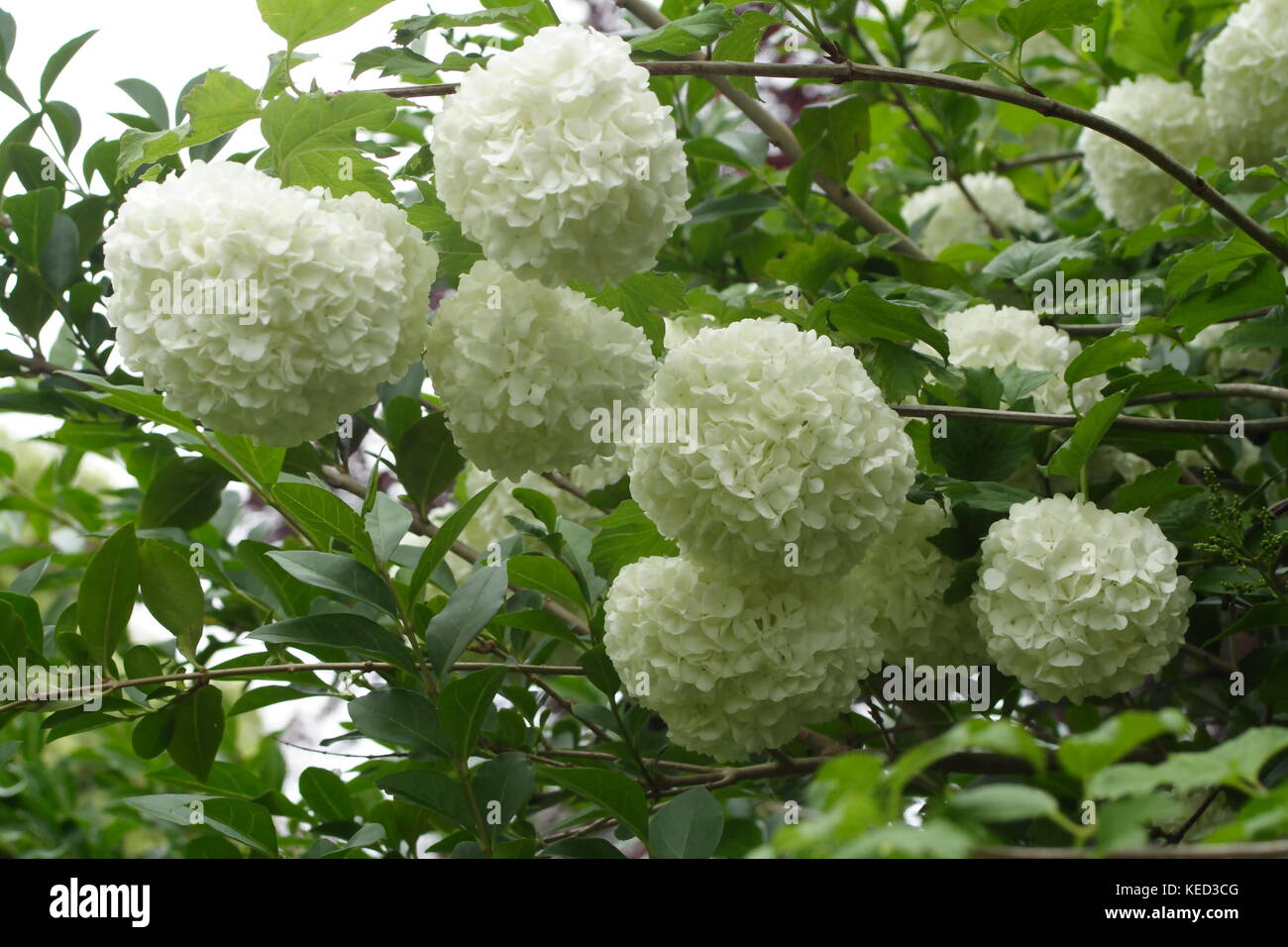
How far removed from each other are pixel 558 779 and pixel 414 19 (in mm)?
573

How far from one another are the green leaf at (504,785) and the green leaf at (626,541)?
19cm

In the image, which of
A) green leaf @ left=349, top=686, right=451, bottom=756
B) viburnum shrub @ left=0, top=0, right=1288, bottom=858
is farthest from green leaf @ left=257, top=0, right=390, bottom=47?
green leaf @ left=349, top=686, right=451, bottom=756

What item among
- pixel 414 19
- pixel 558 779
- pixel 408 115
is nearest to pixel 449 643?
pixel 558 779

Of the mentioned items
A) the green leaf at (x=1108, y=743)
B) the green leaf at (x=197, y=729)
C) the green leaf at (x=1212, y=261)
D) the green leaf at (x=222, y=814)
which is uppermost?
the green leaf at (x=1212, y=261)

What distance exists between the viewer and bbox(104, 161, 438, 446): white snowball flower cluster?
0.73m

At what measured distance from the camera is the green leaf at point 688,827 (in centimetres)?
81

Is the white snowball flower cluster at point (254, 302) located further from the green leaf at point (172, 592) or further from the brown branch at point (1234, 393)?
the brown branch at point (1234, 393)

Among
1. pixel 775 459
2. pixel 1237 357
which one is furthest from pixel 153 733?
pixel 1237 357

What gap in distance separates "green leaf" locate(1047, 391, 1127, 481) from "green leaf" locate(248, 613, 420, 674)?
0.55m

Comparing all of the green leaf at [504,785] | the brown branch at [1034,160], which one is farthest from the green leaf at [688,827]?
the brown branch at [1034,160]

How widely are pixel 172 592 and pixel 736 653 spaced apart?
51 cm

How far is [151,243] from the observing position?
0.76 meters
